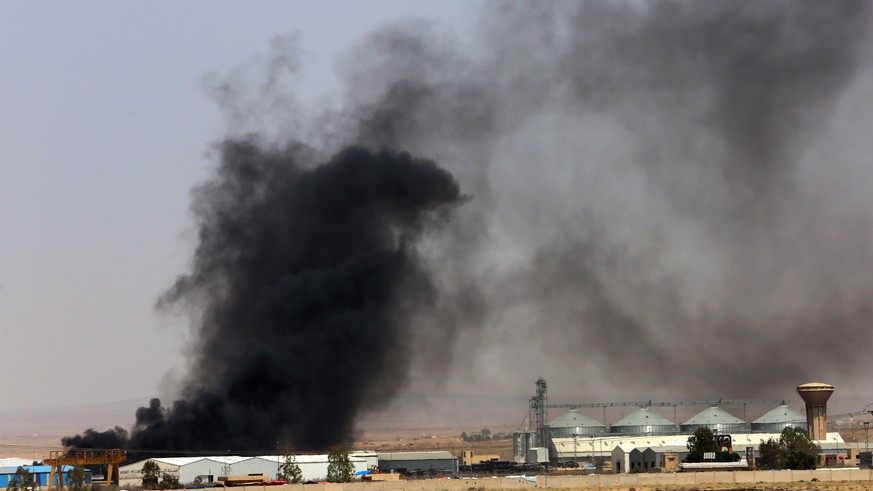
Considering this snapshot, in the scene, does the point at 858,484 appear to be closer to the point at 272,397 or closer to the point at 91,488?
the point at 91,488

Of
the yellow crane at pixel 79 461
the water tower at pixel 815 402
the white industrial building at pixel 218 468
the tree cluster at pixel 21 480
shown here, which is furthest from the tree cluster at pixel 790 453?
the tree cluster at pixel 21 480

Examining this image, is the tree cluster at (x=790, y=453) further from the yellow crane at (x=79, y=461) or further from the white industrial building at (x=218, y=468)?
the yellow crane at (x=79, y=461)

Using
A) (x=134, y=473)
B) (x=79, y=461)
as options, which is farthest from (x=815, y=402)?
(x=79, y=461)

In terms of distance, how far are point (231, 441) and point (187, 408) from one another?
8.40 meters

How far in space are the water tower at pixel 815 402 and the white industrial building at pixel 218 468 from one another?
92978 millimetres

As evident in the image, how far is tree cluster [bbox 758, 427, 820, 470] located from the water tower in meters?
20.9

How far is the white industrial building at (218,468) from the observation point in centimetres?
13100

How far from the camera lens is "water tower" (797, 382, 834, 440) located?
19688 cm

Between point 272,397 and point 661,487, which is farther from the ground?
point 272,397

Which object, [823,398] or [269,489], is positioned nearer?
[269,489]

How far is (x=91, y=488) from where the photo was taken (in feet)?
376

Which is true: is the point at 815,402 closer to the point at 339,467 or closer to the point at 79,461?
the point at 339,467

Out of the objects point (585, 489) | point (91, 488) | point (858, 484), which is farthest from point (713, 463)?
point (91, 488)

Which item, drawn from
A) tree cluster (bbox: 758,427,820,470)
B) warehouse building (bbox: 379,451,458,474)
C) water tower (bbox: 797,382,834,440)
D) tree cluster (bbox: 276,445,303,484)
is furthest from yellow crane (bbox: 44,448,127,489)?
water tower (bbox: 797,382,834,440)
